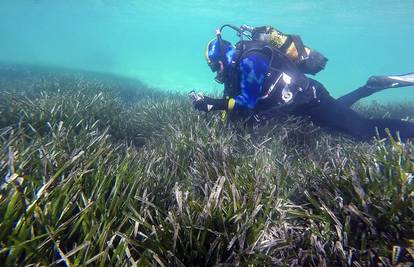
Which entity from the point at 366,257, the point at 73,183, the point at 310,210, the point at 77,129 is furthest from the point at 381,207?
the point at 77,129

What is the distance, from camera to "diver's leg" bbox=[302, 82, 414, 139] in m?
6.31

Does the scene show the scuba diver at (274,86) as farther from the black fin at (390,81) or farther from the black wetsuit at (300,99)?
the black fin at (390,81)

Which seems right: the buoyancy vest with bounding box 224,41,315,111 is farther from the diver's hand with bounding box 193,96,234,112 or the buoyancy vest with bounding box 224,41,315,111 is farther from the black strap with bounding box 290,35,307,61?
the diver's hand with bounding box 193,96,234,112

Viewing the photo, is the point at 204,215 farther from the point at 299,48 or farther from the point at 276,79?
the point at 299,48

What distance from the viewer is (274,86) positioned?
5.91 metres

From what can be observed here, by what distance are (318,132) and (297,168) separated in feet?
9.11

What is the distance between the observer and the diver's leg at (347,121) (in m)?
6.31

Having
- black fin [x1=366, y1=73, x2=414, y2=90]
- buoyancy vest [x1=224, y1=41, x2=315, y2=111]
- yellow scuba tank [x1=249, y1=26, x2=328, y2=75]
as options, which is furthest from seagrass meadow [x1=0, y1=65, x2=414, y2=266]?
black fin [x1=366, y1=73, x2=414, y2=90]

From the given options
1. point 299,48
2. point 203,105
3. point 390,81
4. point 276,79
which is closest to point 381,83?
point 390,81

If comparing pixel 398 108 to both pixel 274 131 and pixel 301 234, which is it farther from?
pixel 301 234

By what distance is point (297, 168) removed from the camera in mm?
3926

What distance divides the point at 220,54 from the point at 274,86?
4.43ft

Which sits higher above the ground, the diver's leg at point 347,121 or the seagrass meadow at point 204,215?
the diver's leg at point 347,121

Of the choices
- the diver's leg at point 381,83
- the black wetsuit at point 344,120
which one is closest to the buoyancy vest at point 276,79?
the black wetsuit at point 344,120
